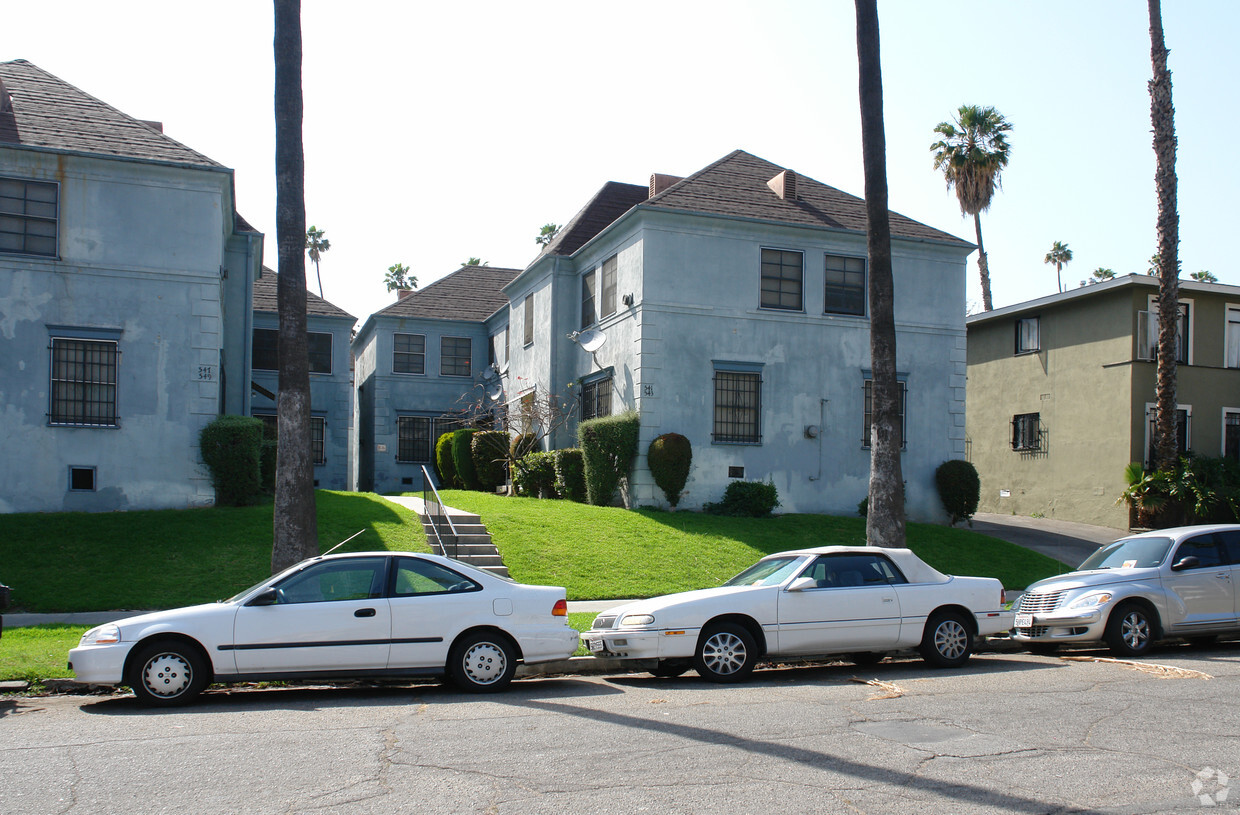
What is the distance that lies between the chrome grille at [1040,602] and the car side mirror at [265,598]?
893cm

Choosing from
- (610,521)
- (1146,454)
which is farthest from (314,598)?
(1146,454)

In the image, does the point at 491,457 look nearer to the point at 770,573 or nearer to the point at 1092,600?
the point at 770,573

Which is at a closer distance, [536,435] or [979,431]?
[536,435]

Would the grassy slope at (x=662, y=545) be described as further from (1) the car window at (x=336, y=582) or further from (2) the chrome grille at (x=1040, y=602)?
(1) the car window at (x=336, y=582)

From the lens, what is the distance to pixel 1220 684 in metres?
9.38

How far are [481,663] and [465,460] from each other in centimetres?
2066

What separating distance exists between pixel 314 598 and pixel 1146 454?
22590 mm

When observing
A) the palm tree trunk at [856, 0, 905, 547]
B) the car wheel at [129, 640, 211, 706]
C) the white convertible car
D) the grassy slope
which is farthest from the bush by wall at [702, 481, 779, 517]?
the car wheel at [129, 640, 211, 706]

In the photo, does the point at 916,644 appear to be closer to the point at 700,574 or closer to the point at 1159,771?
the point at 1159,771

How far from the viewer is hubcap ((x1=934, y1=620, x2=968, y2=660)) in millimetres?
10781

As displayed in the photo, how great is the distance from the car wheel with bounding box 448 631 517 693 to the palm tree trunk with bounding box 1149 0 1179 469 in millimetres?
19267

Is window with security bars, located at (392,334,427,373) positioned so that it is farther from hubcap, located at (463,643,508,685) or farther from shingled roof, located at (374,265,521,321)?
hubcap, located at (463,643,508,685)

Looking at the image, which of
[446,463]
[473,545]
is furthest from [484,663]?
[446,463]

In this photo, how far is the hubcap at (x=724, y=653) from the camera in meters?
9.92
